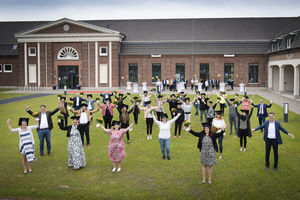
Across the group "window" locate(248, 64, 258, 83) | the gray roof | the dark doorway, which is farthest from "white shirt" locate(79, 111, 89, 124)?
"window" locate(248, 64, 258, 83)

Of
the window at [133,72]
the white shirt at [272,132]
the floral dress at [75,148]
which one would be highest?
the window at [133,72]

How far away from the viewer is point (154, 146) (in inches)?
523

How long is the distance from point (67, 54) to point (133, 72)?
9348 mm

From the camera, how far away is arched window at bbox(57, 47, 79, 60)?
1740 inches

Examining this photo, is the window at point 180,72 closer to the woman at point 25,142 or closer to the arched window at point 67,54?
the arched window at point 67,54

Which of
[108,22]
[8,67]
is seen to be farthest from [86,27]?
[8,67]

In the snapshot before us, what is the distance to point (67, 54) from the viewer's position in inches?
1748

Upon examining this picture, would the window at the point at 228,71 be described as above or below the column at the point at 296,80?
above

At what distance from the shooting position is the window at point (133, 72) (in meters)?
44.8

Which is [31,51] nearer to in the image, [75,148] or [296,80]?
[296,80]

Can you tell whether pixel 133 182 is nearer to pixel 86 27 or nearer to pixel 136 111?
pixel 136 111

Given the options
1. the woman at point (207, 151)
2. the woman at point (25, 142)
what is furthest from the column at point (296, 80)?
the woman at point (25, 142)

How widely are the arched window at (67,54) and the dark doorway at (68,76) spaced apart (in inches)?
51.1

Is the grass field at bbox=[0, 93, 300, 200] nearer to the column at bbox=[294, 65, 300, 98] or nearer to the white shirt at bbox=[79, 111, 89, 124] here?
the white shirt at bbox=[79, 111, 89, 124]
